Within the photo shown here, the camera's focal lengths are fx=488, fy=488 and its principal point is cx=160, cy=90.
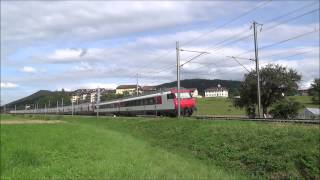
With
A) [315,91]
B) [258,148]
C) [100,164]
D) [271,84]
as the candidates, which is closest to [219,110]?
[315,91]

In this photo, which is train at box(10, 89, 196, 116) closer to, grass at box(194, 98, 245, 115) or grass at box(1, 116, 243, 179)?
grass at box(194, 98, 245, 115)

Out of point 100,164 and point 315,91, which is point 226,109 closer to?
point 315,91

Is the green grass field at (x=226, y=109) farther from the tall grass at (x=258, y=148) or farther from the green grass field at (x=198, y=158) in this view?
the green grass field at (x=198, y=158)

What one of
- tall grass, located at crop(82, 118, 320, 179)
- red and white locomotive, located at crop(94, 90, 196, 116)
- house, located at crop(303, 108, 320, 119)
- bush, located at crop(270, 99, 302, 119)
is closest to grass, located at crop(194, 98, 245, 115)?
red and white locomotive, located at crop(94, 90, 196, 116)

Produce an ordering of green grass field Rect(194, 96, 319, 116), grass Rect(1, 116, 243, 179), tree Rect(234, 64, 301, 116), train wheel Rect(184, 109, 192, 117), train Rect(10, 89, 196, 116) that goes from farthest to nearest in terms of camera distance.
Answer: green grass field Rect(194, 96, 319, 116)
tree Rect(234, 64, 301, 116)
train wheel Rect(184, 109, 192, 117)
train Rect(10, 89, 196, 116)
grass Rect(1, 116, 243, 179)

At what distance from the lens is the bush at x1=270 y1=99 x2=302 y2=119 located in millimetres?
48156

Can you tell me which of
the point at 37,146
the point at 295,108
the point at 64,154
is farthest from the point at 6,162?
the point at 295,108

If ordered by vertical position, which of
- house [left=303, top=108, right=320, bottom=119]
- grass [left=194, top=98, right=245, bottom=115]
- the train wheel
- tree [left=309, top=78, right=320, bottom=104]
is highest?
tree [left=309, top=78, right=320, bottom=104]

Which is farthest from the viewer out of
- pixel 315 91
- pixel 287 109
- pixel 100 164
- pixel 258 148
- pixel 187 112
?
pixel 315 91

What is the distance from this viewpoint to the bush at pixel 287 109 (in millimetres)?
48156

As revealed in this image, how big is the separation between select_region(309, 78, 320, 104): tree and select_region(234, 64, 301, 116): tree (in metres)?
16.7

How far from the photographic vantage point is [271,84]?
57406 millimetres

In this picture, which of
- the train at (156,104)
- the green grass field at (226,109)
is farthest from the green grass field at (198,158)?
the green grass field at (226,109)

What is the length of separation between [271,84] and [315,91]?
2398 cm
